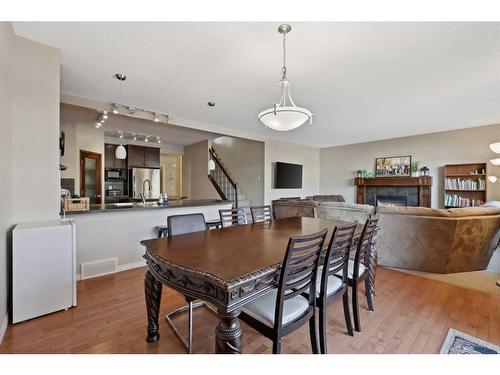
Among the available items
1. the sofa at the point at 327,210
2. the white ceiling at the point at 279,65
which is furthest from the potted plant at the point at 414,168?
the sofa at the point at 327,210

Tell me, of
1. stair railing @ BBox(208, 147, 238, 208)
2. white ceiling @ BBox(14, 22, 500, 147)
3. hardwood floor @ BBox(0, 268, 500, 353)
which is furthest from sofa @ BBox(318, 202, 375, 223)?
stair railing @ BBox(208, 147, 238, 208)

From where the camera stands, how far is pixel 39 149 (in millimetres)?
2240

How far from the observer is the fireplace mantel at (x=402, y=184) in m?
5.89

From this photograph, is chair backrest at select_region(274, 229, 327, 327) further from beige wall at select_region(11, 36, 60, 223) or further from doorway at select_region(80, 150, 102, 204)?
doorway at select_region(80, 150, 102, 204)

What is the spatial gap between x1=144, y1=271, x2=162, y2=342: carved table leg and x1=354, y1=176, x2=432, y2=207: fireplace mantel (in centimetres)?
664

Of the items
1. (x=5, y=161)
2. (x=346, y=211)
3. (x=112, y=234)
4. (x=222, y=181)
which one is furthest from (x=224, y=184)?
(x=5, y=161)

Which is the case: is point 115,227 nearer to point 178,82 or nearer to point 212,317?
point 212,317

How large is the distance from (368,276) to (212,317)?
1528 millimetres

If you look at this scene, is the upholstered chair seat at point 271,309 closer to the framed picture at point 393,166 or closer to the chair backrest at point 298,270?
the chair backrest at point 298,270

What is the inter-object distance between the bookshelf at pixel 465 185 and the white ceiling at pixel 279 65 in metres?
1.49

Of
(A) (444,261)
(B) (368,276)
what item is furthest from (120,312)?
(A) (444,261)

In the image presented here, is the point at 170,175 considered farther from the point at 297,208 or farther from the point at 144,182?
the point at 297,208

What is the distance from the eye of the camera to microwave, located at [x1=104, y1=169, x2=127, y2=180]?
21.2 ft

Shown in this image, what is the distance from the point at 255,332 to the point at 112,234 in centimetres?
232
